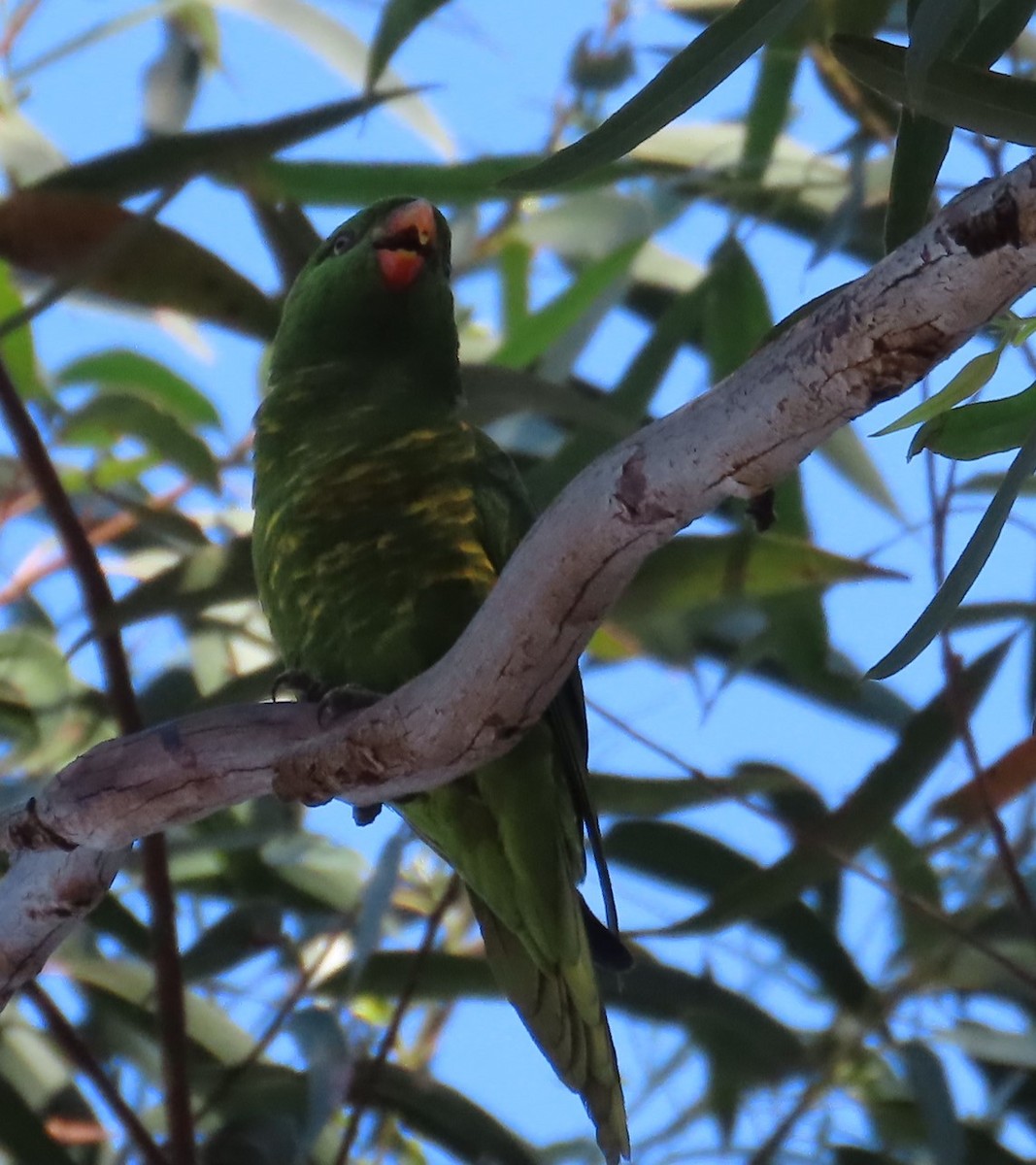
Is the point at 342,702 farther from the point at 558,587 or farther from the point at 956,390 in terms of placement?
the point at 956,390

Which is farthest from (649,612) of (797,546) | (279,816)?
(279,816)

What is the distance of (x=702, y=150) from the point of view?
2223mm

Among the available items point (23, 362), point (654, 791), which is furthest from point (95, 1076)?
point (23, 362)

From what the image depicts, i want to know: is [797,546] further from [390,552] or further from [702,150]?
[702,150]

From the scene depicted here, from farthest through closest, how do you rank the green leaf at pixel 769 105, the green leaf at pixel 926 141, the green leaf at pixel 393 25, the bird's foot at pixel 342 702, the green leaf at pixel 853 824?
the green leaf at pixel 769 105 < the green leaf at pixel 853 824 < the green leaf at pixel 393 25 < the bird's foot at pixel 342 702 < the green leaf at pixel 926 141

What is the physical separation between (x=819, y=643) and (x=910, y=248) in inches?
42.9

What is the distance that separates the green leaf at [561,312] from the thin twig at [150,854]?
68 cm

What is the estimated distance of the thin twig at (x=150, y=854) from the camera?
151cm

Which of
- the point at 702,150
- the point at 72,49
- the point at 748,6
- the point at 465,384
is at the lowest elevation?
the point at 748,6

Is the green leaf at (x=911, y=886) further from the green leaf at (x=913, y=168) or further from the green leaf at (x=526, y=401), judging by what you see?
the green leaf at (x=913, y=168)

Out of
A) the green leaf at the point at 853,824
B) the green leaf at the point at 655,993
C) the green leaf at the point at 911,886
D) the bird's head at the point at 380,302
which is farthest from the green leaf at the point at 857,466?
the green leaf at the point at 655,993

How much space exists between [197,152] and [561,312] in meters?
0.67

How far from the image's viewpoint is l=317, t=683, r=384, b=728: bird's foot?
125cm

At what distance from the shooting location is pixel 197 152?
1481mm
